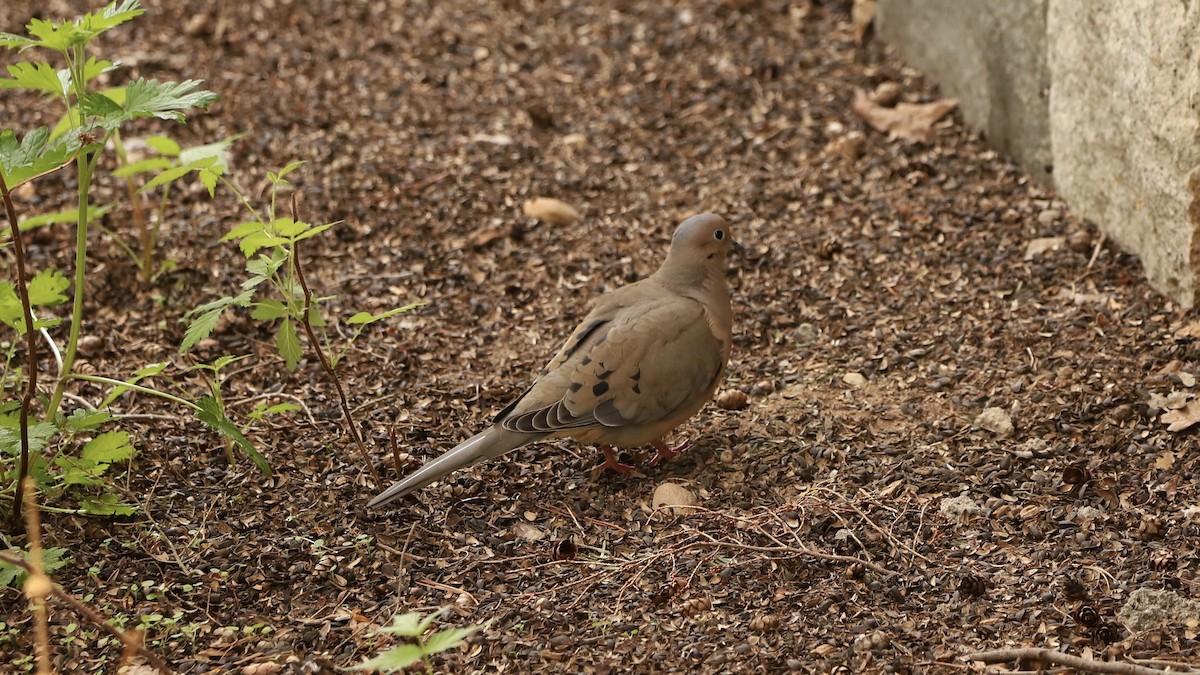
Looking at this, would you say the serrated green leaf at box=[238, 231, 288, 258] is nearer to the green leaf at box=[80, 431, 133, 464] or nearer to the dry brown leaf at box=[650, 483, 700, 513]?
the green leaf at box=[80, 431, 133, 464]

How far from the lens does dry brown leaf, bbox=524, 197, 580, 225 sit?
5.31 m

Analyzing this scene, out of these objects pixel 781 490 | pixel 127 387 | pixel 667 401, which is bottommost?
pixel 781 490

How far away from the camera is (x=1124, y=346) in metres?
4.29

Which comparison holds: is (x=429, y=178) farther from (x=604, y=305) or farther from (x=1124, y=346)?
(x=1124, y=346)

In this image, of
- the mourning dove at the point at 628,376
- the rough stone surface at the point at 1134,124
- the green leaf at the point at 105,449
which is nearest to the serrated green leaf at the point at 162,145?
the green leaf at the point at 105,449

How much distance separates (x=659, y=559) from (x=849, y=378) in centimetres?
121

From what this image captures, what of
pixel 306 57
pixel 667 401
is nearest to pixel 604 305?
pixel 667 401

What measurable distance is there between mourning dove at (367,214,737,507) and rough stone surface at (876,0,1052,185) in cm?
199

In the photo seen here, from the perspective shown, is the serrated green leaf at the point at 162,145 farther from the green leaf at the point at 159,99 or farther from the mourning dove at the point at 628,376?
the mourning dove at the point at 628,376

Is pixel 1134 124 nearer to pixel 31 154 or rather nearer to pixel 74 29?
pixel 74 29

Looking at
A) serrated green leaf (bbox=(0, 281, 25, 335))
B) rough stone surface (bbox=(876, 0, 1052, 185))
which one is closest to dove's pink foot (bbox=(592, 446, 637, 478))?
serrated green leaf (bbox=(0, 281, 25, 335))

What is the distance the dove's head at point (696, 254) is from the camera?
407 centimetres

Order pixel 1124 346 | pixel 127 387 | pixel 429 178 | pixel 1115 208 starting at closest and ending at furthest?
pixel 127 387, pixel 1124 346, pixel 1115 208, pixel 429 178

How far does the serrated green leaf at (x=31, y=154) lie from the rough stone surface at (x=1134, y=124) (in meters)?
3.41
